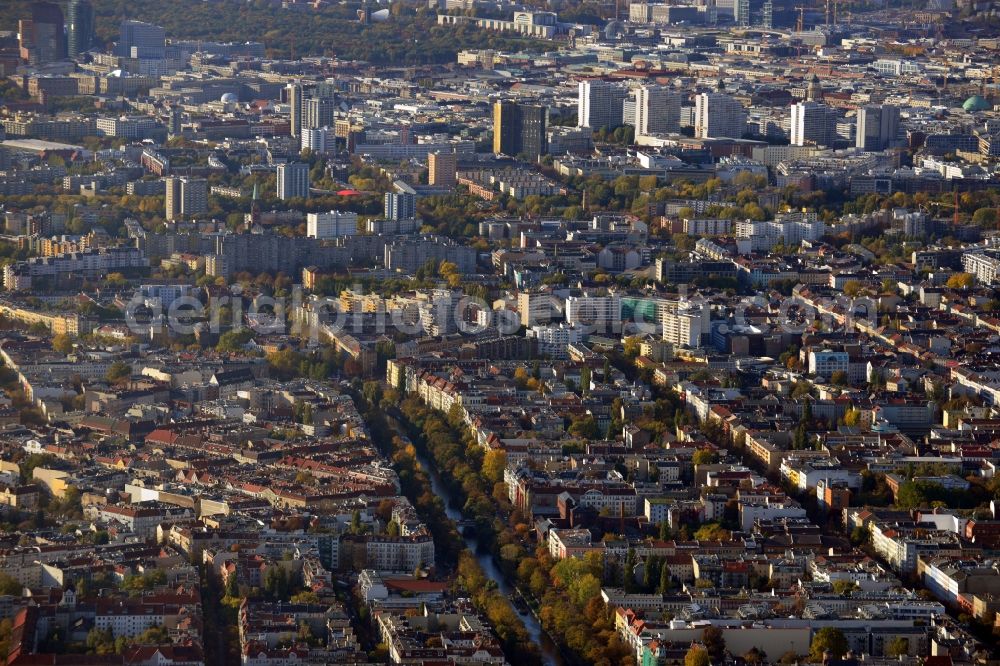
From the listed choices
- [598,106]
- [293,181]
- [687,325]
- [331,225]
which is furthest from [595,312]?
[598,106]

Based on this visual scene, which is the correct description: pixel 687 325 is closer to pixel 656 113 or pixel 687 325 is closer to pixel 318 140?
pixel 318 140

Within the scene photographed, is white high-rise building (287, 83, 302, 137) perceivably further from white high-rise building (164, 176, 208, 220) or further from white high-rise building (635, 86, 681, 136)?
white high-rise building (164, 176, 208, 220)

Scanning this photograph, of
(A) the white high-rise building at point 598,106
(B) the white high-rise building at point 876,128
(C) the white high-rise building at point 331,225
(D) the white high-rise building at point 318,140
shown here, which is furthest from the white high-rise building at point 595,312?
(A) the white high-rise building at point 598,106

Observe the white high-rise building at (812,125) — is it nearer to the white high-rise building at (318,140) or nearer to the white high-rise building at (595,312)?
the white high-rise building at (318,140)

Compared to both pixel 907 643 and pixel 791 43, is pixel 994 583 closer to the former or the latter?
pixel 907 643

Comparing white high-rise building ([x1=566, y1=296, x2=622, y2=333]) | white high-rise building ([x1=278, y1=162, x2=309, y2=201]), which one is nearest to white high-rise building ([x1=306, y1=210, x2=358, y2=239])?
white high-rise building ([x1=278, y1=162, x2=309, y2=201])

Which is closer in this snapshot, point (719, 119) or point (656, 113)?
point (719, 119)
